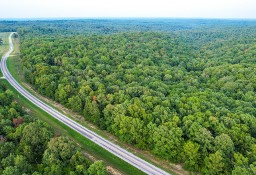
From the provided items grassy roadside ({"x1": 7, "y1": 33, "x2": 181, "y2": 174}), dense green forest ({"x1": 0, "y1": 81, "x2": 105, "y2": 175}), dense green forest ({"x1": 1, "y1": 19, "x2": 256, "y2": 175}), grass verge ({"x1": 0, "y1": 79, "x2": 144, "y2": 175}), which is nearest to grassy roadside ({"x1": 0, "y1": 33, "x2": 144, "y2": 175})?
grass verge ({"x1": 0, "y1": 79, "x2": 144, "y2": 175})

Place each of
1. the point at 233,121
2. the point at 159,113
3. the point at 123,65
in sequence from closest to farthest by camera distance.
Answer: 1. the point at 233,121
2. the point at 159,113
3. the point at 123,65

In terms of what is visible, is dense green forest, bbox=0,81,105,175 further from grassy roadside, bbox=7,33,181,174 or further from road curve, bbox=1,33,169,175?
grassy roadside, bbox=7,33,181,174

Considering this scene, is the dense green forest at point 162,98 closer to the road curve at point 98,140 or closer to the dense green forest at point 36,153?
the road curve at point 98,140

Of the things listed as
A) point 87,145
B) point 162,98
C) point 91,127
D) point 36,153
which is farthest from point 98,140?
point 162,98

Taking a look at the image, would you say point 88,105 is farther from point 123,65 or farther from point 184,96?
point 123,65

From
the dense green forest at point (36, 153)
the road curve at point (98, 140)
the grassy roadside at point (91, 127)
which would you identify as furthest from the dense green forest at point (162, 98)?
the dense green forest at point (36, 153)

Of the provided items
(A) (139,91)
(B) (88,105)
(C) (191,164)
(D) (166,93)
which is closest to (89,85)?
(B) (88,105)
